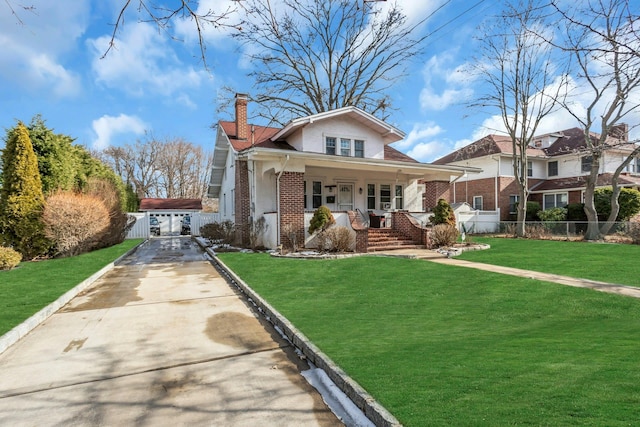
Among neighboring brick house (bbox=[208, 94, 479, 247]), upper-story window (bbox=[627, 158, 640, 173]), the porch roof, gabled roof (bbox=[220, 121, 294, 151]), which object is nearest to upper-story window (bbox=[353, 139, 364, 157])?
neighboring brick house (bbox=[208, 94, 479, 247])

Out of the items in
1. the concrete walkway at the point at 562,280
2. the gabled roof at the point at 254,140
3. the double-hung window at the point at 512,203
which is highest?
the gabled roof at the point at 254,140

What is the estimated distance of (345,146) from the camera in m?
17.0

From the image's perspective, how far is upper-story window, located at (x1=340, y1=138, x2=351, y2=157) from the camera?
1689cm

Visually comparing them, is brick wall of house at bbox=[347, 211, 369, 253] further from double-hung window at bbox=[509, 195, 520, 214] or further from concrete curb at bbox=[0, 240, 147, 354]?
double-hung window at bbox=[509, 195, 520, 214]

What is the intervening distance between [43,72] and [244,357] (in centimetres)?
498

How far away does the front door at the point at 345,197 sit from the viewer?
17.2m

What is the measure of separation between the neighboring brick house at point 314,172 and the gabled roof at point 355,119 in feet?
0.14

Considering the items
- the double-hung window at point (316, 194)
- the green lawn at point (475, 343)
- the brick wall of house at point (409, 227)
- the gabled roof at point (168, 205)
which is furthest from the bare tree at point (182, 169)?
the green lawn at point (475, 343)

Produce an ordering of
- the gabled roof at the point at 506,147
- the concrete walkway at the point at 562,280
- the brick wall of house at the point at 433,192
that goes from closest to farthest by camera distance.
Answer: the concrete walkway at the point at 562,280 → the brick wall of house at the point at 433,192 → the gabled roof at the point at 506,147

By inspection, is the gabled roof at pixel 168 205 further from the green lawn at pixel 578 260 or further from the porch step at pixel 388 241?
the green lawn at pixel 578 260

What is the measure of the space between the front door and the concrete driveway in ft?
35.8

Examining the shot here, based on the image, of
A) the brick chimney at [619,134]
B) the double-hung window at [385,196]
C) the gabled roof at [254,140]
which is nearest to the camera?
the brick chimney at [619,134]

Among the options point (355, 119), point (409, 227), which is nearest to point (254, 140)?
point (355, 119)

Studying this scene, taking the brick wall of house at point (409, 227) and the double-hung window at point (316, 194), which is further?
the double-hung window at point (316, 194)
